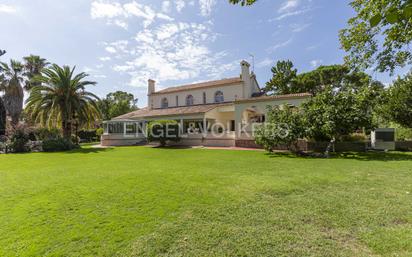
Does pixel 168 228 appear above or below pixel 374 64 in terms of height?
below

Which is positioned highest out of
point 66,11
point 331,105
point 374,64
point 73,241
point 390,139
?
point 66,11

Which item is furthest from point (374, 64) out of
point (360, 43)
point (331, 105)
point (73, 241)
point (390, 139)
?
point (390, 139)

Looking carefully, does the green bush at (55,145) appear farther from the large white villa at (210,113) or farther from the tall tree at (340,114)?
the tall tree at (340,114)

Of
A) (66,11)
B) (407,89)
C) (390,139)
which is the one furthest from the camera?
(390,139)

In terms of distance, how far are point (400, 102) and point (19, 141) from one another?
119 ft

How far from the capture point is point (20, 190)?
21.5ft

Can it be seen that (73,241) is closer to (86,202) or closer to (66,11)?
(86,202)

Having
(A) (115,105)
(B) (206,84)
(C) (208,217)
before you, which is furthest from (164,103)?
(C) (208,217)

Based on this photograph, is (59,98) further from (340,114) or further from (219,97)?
(340,114)

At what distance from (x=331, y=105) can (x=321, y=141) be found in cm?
393

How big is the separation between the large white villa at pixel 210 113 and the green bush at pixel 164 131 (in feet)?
5.50

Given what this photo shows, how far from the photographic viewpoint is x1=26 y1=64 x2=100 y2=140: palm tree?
71.5 feet

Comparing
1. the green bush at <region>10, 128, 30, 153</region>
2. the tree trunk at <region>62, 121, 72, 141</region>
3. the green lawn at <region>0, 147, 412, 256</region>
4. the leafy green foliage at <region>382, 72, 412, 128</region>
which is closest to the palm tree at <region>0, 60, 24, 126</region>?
the green bush at <region>10, 128, 30, 153</region>

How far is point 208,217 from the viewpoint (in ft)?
14.5
